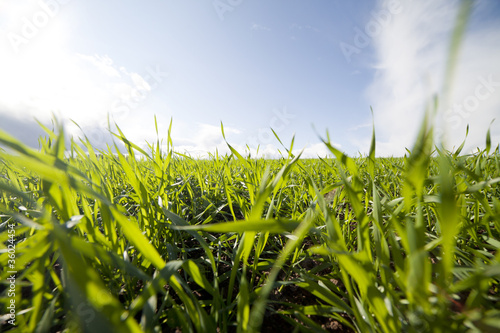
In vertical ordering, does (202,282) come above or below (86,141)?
below

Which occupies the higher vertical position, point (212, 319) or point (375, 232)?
point (375, 232)

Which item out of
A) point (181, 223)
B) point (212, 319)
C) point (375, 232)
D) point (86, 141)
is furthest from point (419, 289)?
point (86, 141)

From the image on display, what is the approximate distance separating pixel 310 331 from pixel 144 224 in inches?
23.2

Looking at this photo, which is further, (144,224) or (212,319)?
(144,224)

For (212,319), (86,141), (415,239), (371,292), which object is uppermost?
(86,141)

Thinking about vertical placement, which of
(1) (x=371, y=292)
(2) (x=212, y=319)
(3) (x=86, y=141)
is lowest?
(2) (x=212, y=319)

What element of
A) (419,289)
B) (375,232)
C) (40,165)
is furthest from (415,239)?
(40,165)

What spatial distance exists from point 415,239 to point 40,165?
57 centimetres

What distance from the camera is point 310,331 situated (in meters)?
0.44

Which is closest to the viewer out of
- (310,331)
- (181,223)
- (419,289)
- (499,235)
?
(419,289)

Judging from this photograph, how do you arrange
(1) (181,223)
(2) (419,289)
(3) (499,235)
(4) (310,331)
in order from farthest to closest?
(3) (499,235), (1) (181,223), (4) (310,331), (2) (419,289)

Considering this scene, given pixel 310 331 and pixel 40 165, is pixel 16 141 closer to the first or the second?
pixel 40 165

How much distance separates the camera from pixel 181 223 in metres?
0.58

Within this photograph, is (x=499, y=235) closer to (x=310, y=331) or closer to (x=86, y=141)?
(x=310, y=331)
